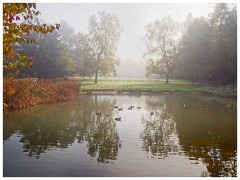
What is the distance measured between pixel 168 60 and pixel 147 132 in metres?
47.0

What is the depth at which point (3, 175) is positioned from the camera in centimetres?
888

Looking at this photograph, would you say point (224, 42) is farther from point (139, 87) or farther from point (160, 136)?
point (160, 136)

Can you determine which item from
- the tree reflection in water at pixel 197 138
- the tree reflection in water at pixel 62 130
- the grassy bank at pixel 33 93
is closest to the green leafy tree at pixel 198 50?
the grassy bank at pixel 33 93

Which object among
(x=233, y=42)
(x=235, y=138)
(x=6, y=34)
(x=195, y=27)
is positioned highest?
(x=195, y=27)

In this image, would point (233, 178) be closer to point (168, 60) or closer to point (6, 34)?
point (6, 34)

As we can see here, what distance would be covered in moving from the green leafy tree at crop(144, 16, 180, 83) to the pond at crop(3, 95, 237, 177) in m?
41.1

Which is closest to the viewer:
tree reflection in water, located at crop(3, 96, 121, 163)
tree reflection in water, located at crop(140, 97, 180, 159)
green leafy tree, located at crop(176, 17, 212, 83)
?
tree reflection in water, located at crop(140, 97, 180, 159)

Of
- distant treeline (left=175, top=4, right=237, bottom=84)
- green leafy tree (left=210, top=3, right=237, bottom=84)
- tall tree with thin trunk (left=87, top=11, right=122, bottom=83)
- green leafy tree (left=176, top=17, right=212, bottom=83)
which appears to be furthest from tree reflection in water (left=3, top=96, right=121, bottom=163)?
tall tree with thin trunk (left=87, top=11, right=122, bottom=83)

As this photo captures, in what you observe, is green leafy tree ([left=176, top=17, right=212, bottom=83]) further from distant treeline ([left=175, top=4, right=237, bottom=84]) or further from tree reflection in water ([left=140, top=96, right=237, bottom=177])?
tree reflection in water ([left=140, top=96, right=237, bottom=177])

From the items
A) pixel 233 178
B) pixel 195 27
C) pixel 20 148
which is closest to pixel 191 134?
pixel 233 178

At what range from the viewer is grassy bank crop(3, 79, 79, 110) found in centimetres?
2238

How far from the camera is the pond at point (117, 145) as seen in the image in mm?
9523

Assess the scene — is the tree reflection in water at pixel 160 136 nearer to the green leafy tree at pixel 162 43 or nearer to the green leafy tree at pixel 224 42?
the green leafy tree at pixel 224 42

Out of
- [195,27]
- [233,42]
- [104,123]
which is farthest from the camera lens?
[195,27]
